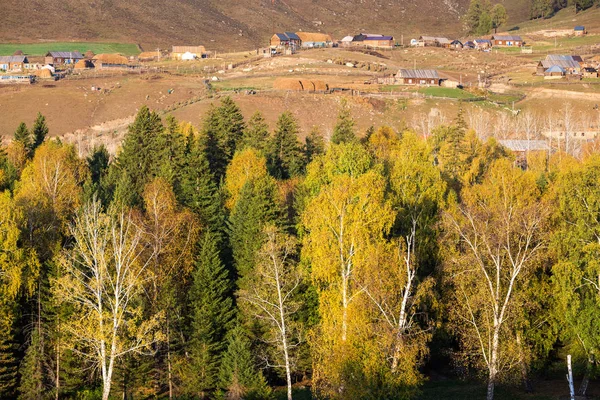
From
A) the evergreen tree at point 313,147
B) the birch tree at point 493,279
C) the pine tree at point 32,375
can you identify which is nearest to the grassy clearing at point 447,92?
the evergreen tree at point 313,147

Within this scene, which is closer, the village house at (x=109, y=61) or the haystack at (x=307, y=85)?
the haystack at (x=307, y=85)

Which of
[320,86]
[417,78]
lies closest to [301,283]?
[320,86]

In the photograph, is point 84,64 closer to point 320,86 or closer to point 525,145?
point 320,86

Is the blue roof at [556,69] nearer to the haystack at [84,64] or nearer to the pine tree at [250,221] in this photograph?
the haystack at [84,64]

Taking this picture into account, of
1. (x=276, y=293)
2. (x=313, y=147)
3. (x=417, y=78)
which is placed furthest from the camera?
(x=417, y=78)

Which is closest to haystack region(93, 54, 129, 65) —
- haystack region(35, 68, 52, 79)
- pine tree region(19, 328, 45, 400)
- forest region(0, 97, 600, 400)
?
haystack region(35, 68, 52, 79)

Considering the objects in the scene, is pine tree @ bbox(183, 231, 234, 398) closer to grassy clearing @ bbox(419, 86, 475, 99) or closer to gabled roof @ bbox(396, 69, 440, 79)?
grassy clearing @ bbox(419, 86, 475, 99)
